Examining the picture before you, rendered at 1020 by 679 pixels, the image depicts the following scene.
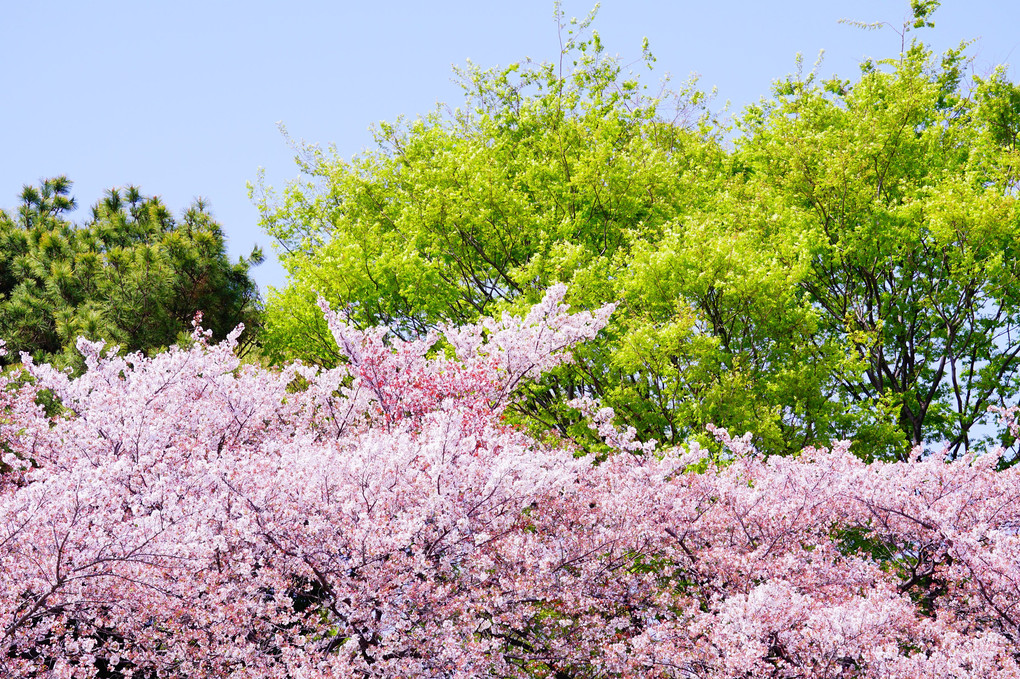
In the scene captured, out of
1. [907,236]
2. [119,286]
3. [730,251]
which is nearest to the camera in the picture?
[730,251]

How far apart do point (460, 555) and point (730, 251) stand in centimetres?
679

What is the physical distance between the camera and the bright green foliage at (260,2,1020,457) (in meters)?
11.3

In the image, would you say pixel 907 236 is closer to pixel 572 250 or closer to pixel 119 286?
pixel 572 250

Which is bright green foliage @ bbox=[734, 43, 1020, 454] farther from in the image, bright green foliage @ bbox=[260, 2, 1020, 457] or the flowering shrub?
the flowering shrub

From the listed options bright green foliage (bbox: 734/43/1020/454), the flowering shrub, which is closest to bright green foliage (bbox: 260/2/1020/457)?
bright green foliage (bbox: 734/43/1020/454)

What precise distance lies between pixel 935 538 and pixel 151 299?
1414 cm

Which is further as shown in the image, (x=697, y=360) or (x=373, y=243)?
(x=373, y=243)

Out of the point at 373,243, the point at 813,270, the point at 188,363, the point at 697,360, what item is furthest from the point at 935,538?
the point at 373,243

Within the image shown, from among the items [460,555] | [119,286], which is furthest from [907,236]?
[119,286]

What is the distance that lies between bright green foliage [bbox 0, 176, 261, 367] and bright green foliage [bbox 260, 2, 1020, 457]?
1.46 meters

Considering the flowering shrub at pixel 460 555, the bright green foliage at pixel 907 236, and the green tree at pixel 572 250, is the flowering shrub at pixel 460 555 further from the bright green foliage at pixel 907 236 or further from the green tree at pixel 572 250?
the bright green foliage at pixel 907 236

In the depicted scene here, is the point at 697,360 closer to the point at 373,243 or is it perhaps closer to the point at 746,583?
the point at 746,583

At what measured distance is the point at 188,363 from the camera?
9.35m

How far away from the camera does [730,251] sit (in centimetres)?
1122
